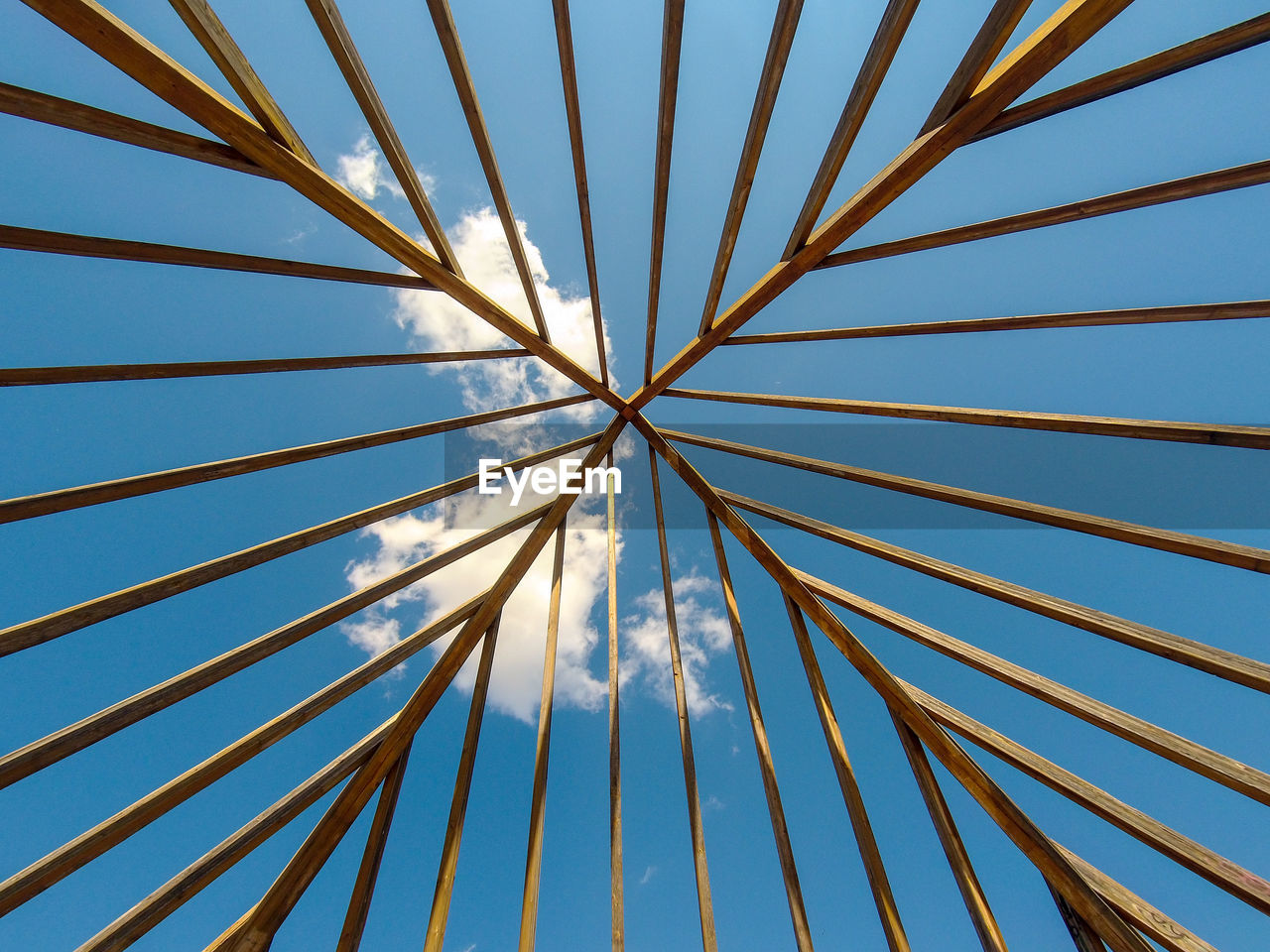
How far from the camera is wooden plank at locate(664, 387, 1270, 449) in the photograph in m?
3.28

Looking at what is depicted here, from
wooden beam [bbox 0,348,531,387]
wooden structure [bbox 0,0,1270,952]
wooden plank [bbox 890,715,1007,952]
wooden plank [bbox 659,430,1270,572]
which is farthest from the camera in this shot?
wooden plank [bbox 890,715,1007,952]

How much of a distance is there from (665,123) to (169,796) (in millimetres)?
6108

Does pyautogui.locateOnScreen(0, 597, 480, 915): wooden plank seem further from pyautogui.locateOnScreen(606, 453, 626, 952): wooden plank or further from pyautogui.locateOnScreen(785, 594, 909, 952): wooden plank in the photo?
pyautogui.locateOnScreen(785, 594, 909, 952): wooden plank

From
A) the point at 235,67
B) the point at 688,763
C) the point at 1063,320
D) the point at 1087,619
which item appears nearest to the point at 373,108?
the point at 235,67

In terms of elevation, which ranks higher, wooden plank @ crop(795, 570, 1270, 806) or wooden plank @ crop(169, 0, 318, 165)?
wooden plank @ crop(169, 0, 318, 165)

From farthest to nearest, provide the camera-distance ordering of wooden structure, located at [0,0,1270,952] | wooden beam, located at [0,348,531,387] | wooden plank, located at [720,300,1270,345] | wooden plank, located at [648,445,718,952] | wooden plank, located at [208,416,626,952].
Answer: wooden plank, located at [648,445,718,952], wooden plank, located at [208,416,626,952], wooden beam, located at [0,348,531,387], wooden plank, located at [720,300,1270,345], wooden structure, located at [0,0,1270,952]

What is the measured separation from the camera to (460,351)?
5.65m

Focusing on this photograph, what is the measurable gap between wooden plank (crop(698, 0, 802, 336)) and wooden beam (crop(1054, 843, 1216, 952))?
596cm

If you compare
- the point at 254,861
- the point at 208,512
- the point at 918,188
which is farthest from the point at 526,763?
the point at 918,188

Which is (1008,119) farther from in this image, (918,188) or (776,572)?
(776,572)

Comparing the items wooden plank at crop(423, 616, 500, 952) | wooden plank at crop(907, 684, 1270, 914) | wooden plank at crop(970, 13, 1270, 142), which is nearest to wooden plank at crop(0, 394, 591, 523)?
wooden plank at crop(423, 616, 500, 952)

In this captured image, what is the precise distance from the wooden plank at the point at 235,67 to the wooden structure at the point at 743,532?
0.05 ft

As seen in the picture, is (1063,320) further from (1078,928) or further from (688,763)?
(688,763)

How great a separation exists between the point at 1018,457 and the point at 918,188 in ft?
15.4
